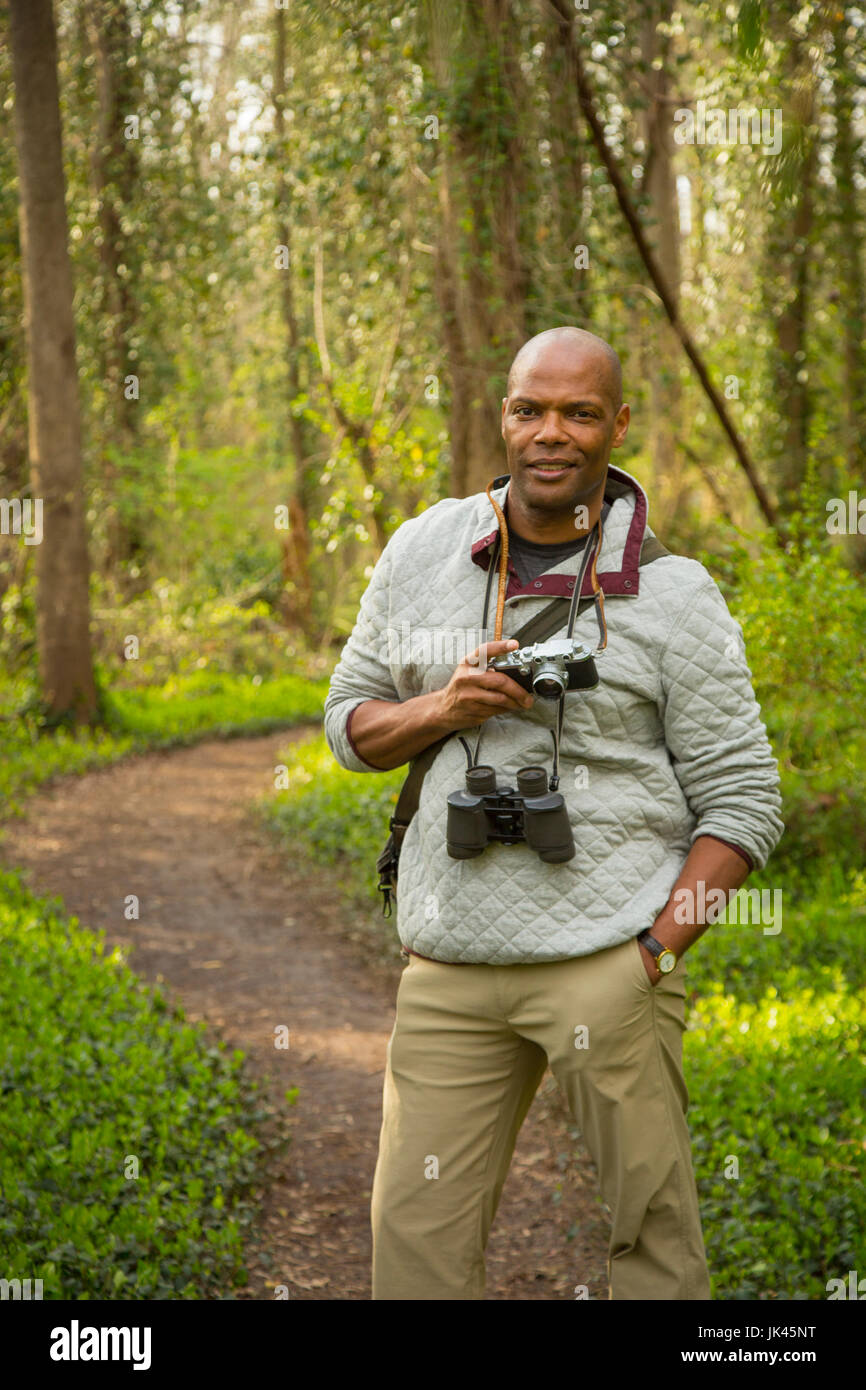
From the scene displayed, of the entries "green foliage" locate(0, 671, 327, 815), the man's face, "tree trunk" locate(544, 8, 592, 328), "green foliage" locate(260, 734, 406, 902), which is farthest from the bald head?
"green foliage" locate(0, 671, 327, 815)

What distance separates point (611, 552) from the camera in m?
2.65

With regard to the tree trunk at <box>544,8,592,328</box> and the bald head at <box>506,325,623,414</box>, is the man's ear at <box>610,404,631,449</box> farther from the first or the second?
the tree trunk at <box>544,8,592,328</box>

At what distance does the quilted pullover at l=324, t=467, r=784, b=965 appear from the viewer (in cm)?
253

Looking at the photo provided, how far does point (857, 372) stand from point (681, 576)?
37.1 feet

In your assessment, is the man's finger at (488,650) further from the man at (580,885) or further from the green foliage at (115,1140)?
the green foliage at (115,1140)

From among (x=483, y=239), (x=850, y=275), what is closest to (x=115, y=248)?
(x=850, y=275)

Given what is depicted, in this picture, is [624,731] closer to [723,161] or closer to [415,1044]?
[415,1044]

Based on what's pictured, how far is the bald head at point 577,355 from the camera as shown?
261cm

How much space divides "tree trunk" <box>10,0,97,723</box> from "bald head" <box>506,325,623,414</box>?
9.56 metres

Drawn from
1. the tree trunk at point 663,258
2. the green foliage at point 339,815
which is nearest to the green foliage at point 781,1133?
the green foliage at point 339,815

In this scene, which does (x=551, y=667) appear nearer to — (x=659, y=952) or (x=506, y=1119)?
(x=659, y=952)

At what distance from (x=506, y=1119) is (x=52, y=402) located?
33.4 feet

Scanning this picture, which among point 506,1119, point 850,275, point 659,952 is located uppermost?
point 850,275
